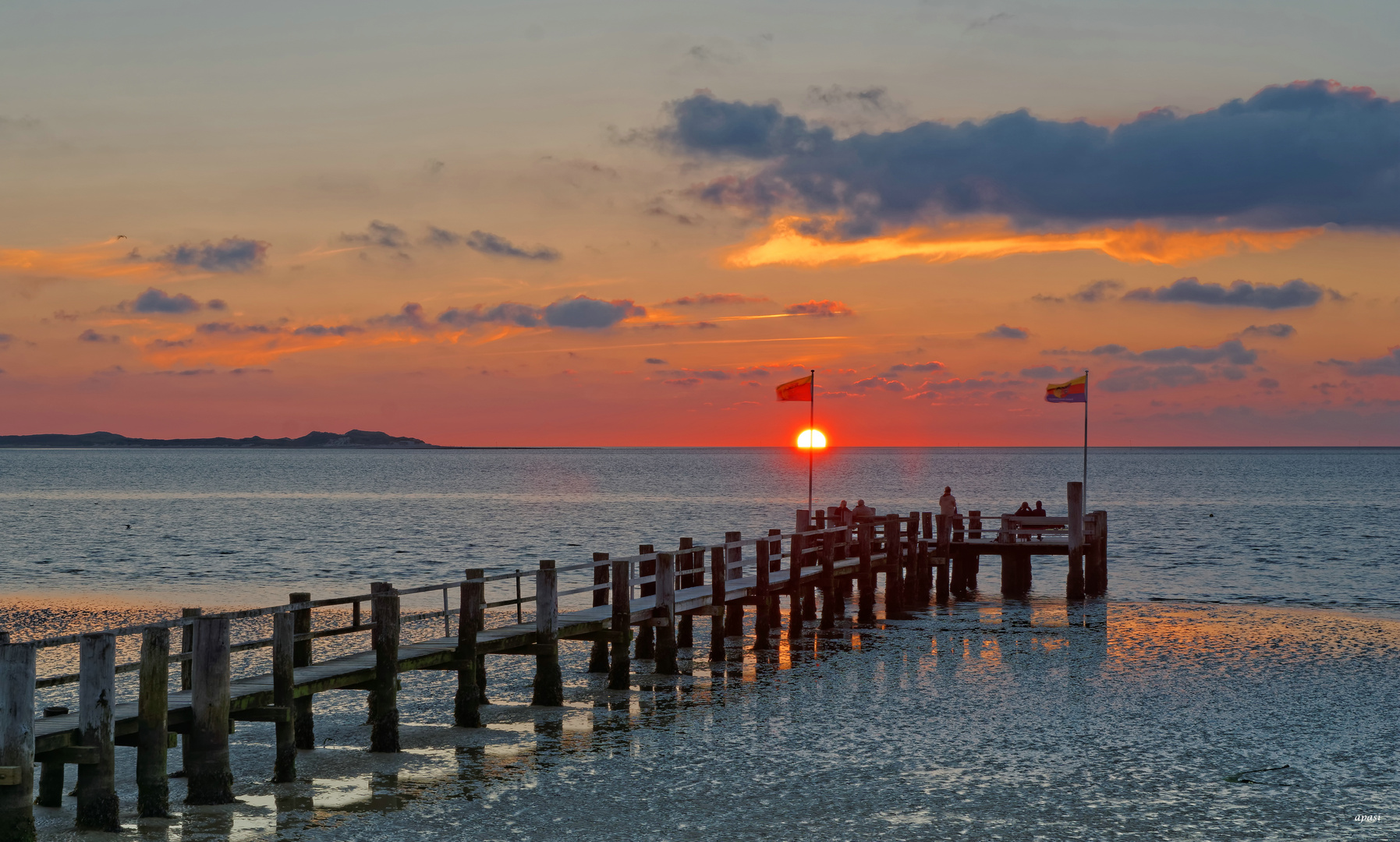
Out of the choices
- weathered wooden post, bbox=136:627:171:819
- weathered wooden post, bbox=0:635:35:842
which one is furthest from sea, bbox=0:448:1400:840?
weathered wooden post, bbox=0:635:35:842

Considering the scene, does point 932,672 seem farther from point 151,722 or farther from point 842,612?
point 151,722

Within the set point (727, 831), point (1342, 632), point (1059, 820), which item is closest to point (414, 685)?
point (727, 831)

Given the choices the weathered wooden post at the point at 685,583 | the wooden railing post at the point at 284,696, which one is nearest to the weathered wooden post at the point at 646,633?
the weathered wooden post at the point at 685,583

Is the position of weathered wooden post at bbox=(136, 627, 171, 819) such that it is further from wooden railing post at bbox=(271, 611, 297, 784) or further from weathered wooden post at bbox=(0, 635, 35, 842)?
wooden railing post at bbox=(271, 611, 297, 784)

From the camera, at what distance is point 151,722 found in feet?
39.2

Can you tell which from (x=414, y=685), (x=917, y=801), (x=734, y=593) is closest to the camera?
(x=917, y=801)

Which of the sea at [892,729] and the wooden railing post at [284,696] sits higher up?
the wooden railing post at [284,696]

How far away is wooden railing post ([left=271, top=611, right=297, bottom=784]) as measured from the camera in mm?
13336

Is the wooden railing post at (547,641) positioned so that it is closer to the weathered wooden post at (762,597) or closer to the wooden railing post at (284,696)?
the wooden railing post at (284,696)

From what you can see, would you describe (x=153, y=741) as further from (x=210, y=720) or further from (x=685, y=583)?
(x=685, y=583)

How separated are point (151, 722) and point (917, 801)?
7432 millimetres

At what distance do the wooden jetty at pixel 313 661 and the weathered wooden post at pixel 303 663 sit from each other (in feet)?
0.07

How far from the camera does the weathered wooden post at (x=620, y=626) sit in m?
19.1

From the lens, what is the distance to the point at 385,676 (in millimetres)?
14875
